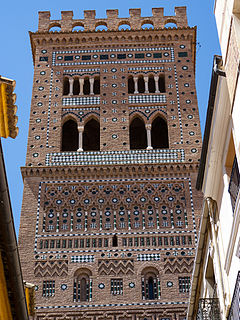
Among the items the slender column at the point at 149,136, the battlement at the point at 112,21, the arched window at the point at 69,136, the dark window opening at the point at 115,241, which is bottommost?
the dark window opening at the point at 115,241

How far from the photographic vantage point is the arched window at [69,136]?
19.7m

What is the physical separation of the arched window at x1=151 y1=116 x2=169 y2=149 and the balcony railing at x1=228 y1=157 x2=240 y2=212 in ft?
39.1

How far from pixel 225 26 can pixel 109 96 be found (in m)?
12.9

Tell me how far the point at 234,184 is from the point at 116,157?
10.6 m

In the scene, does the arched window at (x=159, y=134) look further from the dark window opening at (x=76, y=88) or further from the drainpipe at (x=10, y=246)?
the drainpipe at (x=10, y=246)

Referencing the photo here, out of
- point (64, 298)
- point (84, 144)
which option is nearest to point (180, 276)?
point (64, 298)

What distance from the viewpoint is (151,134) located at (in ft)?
65.2

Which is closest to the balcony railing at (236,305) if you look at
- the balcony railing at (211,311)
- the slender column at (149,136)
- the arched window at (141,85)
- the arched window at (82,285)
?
the balcony railing at (211,311)

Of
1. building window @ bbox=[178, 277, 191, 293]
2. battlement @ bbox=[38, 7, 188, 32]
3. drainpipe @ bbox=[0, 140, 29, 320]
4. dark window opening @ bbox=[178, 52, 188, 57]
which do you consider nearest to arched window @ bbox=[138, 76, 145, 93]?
dark window opening @ bbox=[178, 52, 188, 57]

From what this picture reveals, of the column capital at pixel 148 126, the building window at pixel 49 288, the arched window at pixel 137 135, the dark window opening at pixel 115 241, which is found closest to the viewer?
the building window at pixel 49 288

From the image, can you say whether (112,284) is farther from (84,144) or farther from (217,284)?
(217,284)

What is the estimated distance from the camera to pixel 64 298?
599 inches

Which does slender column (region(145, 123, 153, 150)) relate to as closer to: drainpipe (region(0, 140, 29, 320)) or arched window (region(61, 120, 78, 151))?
arched window (region(61, 120, 78, 151))

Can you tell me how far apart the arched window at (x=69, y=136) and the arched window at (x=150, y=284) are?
199 inches
